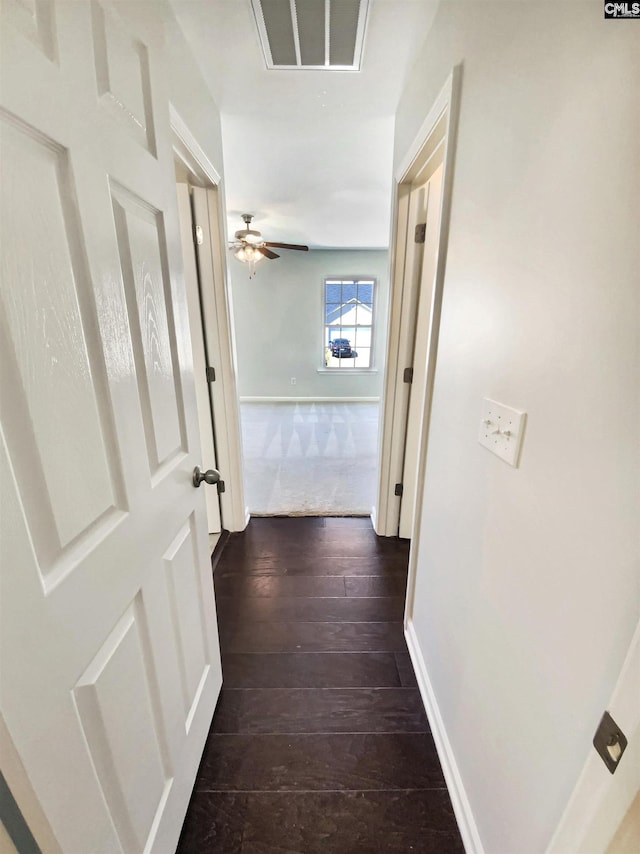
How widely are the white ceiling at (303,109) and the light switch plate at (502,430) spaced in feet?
4.63

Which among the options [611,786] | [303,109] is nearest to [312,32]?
[303,109]

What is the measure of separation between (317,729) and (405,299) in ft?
6.56

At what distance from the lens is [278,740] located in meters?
1.17

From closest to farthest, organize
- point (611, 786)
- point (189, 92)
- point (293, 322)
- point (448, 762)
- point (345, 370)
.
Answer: point (611, 786) < point (448, 762) < point (189, 92) < point (293, 322) < point (345, 370)

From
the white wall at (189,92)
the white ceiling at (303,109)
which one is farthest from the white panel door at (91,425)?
the white ceiling at (303,109)

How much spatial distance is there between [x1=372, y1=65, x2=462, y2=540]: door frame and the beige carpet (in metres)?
0.51

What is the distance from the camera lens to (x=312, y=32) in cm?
121

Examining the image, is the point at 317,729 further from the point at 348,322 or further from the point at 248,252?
the point at 348,322

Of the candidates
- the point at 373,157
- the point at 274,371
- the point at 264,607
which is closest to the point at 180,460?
the point at 264,607

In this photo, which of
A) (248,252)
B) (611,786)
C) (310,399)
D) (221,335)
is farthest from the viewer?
(310,399)

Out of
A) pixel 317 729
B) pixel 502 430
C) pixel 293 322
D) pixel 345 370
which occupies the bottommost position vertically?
pixel 317 729

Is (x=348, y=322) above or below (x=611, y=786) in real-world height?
above

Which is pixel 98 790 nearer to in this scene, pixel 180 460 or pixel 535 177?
pixel 180 460

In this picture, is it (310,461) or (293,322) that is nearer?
(310,461)
